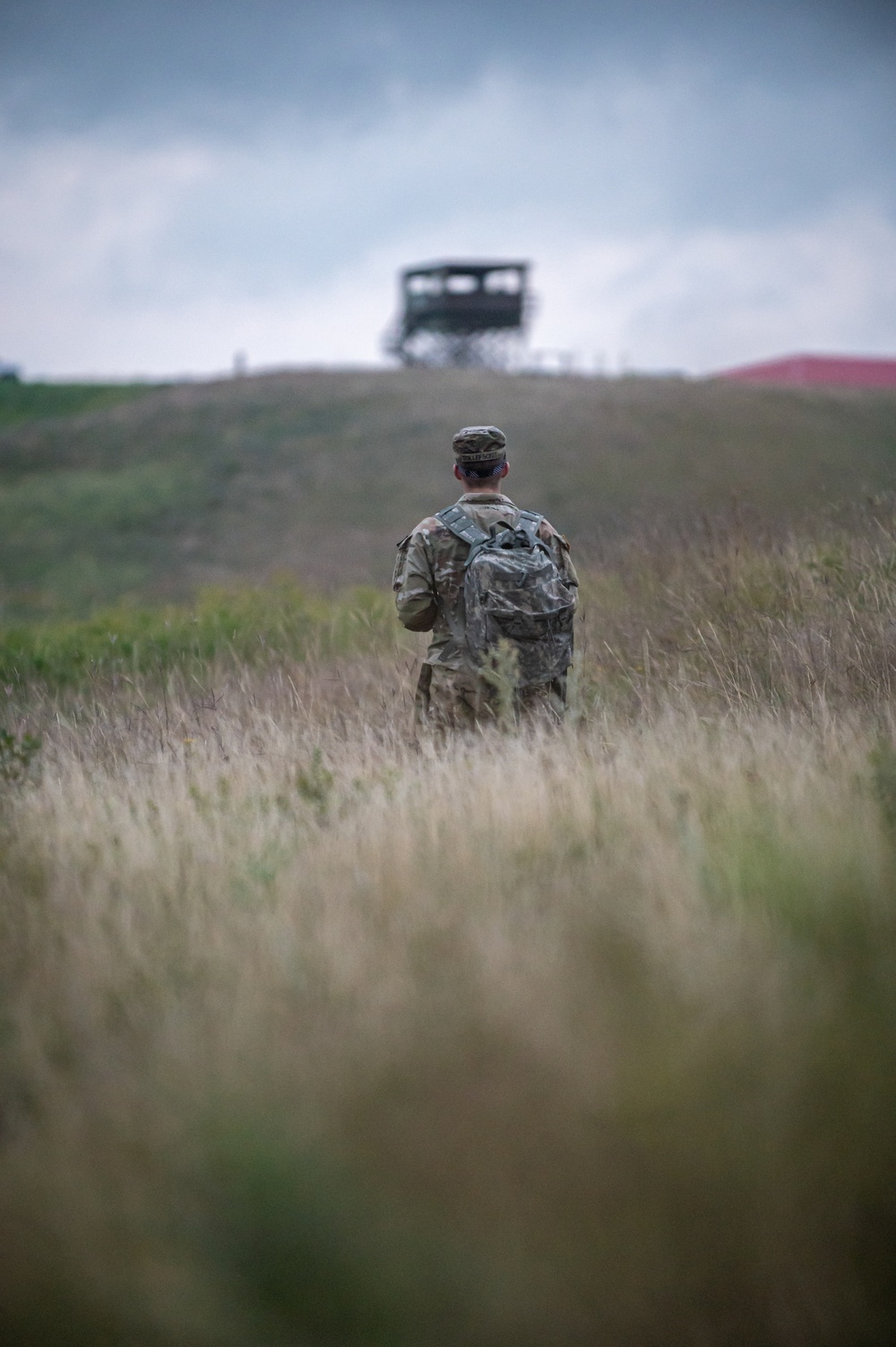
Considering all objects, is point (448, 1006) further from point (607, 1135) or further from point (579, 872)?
point (579, 872)

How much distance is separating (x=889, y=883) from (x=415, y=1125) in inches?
57.5

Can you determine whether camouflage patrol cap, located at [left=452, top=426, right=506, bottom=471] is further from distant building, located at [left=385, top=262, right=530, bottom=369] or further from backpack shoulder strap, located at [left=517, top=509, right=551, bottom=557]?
distant building, located at [left=385, top=262, right=530, bottom=369]

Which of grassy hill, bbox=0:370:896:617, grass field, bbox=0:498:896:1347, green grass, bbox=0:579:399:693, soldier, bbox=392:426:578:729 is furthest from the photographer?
grassy hill, bbox=0:370:896:617

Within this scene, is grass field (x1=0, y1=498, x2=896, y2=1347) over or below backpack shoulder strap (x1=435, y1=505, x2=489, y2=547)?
below

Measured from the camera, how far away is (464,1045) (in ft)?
6.81

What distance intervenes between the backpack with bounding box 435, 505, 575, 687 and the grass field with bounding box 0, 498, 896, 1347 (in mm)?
543

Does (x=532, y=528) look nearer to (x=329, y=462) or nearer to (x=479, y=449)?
(x=479, y=449)

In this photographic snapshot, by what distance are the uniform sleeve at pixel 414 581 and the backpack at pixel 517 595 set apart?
17 cm

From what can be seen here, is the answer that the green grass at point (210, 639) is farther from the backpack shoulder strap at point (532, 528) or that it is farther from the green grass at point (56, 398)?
the green grass at point (56, 398)

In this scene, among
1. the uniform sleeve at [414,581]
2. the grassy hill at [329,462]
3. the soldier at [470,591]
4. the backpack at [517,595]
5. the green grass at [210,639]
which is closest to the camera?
the backpack at [517,595]

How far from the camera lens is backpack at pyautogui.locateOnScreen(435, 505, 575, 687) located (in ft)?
14.0

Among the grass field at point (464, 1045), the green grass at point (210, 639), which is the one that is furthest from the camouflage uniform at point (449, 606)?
the green grass at point (210, 639)

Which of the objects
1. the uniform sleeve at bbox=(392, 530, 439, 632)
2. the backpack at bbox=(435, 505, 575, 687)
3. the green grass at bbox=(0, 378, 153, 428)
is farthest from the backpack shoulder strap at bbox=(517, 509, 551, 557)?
the green grass at bbox=(0, 378, 153, 428)

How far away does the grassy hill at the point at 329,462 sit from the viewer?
23.6 m
